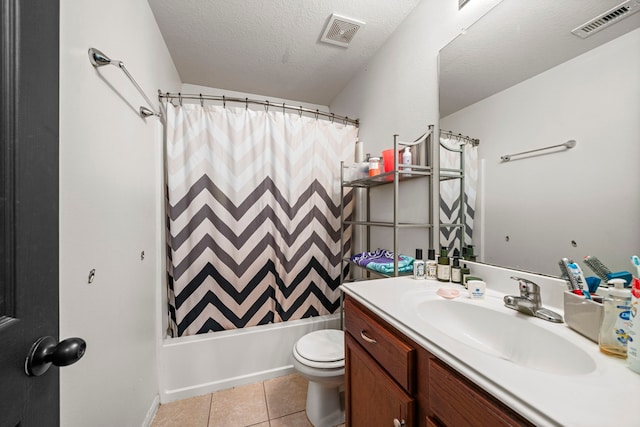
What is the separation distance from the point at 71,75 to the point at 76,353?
2.60ft

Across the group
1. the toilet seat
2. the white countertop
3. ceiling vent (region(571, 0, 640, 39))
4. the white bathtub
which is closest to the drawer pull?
the white countertop

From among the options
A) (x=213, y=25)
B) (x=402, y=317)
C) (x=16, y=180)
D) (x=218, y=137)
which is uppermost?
(x=213, y=25)

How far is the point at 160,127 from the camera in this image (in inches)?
61.9

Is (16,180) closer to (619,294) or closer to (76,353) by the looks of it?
(76,353)

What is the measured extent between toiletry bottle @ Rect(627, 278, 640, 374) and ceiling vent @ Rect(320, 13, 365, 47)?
5.51 ft

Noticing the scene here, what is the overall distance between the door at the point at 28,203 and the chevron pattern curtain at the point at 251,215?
1.20m

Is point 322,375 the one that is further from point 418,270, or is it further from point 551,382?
point 551,382

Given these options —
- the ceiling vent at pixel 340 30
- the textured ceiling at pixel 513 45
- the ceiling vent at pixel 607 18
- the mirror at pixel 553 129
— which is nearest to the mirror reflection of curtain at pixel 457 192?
the mirror at pixel 553 129

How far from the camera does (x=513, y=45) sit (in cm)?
93

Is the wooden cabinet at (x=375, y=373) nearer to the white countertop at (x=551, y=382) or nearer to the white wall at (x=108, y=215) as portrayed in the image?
the white countertop at (x=551, y=382)

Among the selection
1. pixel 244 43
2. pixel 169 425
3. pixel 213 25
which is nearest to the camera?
pixel 169 425

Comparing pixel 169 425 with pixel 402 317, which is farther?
pixel 169 425

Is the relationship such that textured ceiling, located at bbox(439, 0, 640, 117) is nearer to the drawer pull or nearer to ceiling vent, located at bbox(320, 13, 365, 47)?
ceiling vent, located at bbox(320, 13, 365, 47)

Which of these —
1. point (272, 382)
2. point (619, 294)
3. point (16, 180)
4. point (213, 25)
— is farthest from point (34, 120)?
point (272, 382)
